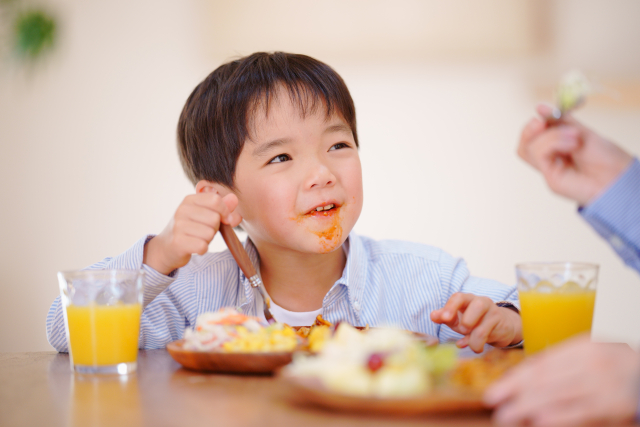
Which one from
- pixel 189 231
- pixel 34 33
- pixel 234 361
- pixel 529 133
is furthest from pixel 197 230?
pixel 34 33

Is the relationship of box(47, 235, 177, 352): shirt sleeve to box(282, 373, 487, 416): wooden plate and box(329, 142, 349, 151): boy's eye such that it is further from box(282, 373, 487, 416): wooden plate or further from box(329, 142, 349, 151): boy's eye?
box(282, 373, 487, 416): wooden plate

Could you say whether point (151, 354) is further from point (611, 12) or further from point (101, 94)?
point (611, 12)

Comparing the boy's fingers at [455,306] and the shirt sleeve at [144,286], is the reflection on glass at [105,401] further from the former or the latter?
the boy's fingers at [455,306]

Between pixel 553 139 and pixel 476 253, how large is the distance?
7.27 ft

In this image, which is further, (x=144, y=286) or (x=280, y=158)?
(x=280, y=158)

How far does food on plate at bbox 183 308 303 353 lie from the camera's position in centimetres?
79

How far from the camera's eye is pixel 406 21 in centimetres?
288

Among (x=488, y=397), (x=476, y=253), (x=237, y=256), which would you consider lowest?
(x=476, y=253)

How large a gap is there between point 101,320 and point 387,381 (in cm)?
49

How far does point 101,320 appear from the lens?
85 centimetres

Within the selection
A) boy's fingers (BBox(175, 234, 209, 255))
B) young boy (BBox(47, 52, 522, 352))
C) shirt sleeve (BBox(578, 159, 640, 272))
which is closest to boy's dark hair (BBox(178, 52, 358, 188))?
young boy (BBox(47, 52, 522, 352))

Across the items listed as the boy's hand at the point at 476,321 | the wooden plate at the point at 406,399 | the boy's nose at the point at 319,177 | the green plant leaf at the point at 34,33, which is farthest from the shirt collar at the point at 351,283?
the green plant leaf at the point at 34,33

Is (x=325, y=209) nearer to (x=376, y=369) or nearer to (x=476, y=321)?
(x=476, y=321)

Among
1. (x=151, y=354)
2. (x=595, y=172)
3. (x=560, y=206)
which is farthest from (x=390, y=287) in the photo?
(x=560, y=206)
